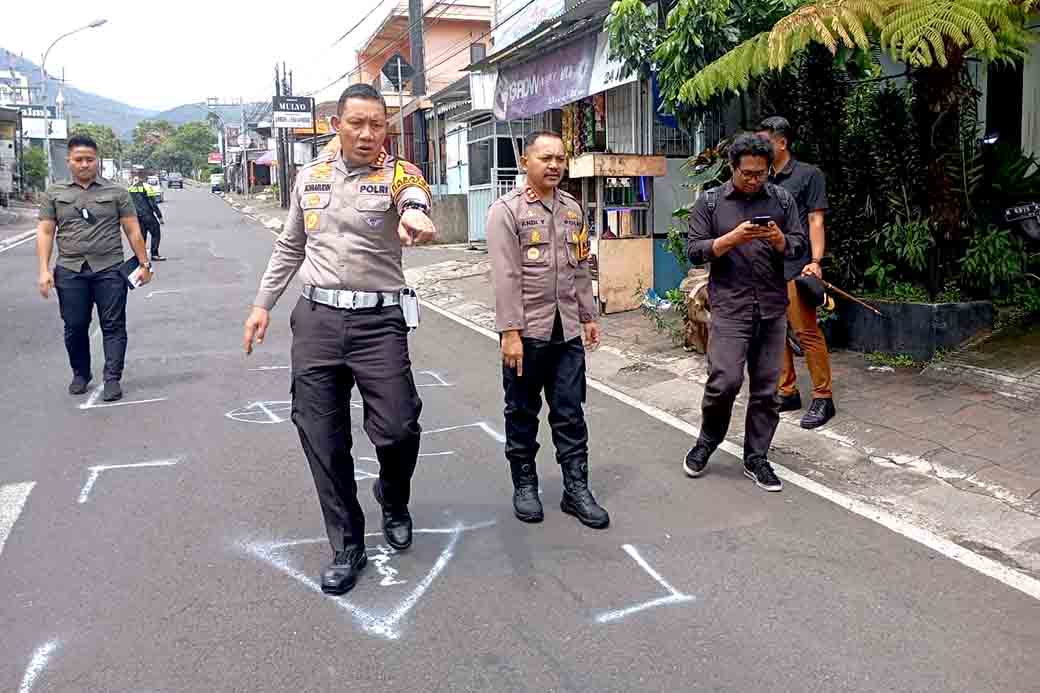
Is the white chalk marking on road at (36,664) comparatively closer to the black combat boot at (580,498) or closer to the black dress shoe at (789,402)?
the black combat boot at (580,498)

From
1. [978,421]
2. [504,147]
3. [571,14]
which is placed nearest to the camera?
[978,421]

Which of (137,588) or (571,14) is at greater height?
(571,14)

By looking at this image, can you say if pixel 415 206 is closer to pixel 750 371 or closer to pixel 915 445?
pixel 750 371

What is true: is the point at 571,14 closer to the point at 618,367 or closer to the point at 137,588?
the point at 618,367

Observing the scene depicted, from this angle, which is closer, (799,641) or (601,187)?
(799,641)

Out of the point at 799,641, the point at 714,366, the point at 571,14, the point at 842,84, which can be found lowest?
the point at 799,641

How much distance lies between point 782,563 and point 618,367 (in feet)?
14.9

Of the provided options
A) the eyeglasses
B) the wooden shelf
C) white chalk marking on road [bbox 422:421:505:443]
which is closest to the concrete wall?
the wooden shelf

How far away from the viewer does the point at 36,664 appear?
10.7 feet

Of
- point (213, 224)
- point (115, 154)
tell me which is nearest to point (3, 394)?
point (213, 224)

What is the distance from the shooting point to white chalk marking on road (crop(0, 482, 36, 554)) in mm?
4562

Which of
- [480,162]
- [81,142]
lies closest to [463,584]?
[81,142]

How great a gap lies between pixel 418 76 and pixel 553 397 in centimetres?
2692

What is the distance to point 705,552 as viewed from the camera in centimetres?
425
